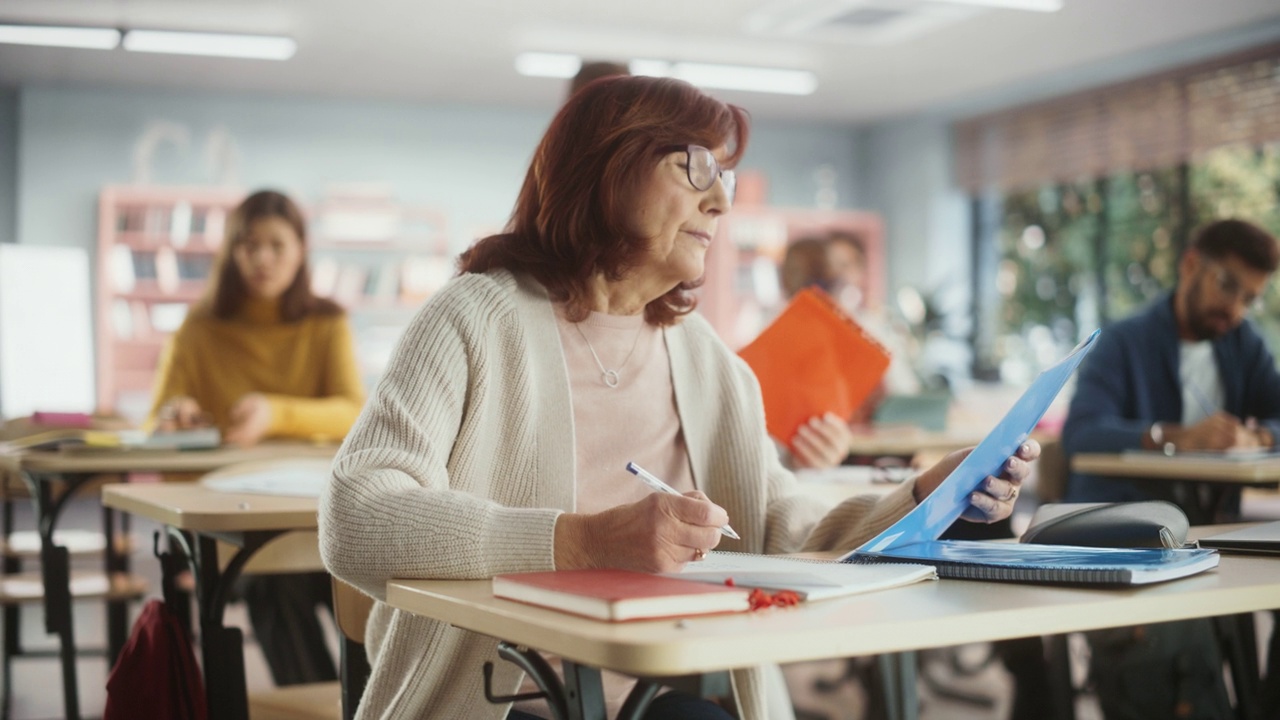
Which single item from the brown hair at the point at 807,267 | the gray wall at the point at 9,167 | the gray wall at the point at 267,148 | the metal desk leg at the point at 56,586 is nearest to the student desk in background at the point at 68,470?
the metal desk leg at the point at 56,586

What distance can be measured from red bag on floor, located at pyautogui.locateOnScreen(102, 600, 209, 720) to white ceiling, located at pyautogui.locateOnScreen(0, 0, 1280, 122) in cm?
520

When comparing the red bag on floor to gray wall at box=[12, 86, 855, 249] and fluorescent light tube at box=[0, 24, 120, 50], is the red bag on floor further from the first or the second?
gray wall at box=[12, 86, 855, 249]

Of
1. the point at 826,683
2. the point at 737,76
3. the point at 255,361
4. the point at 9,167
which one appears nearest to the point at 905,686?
the point at 826,683

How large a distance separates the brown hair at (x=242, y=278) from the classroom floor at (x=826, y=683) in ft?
2.87

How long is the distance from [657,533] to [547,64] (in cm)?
698

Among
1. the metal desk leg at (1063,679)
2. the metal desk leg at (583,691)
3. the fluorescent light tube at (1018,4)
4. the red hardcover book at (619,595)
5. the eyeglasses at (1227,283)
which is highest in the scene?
the fluorescent light tube at (1018,4)

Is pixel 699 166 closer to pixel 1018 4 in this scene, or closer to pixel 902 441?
pixel 902 441

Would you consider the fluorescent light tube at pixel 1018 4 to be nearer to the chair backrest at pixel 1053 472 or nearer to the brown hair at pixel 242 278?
the chair backrest at pixel 1053 472

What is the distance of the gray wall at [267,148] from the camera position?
8.33 meters

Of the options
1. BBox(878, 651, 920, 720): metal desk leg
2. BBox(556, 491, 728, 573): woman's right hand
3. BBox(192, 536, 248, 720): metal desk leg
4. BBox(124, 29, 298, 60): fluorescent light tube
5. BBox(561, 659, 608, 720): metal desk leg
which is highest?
BBox(124, 29, 298, 60): fluorescent light tube

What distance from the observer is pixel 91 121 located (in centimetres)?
841

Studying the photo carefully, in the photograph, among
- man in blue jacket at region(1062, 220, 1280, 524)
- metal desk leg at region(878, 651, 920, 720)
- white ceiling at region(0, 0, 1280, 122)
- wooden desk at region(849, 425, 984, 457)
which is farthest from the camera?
white ceiling at region(0, 0, 1280, 122)

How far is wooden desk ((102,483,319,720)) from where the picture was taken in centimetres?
171

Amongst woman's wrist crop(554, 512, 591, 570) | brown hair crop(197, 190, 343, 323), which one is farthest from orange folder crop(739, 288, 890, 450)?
brown hair crop(197, 190, 343, 323)
